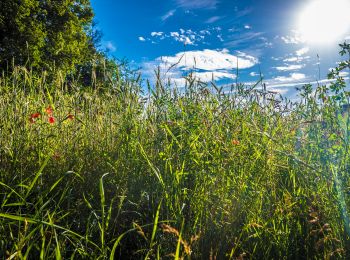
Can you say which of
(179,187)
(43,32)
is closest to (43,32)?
(43,32)

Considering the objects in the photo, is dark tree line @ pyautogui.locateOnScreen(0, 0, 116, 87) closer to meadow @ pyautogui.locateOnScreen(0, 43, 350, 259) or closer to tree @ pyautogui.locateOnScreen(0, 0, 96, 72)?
tree @ pyautogui.locateOnScreen(0, 0, 96, 72)

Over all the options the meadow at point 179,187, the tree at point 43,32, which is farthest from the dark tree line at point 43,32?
the meadow at point 179,187

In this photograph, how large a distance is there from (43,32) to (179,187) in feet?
54.1

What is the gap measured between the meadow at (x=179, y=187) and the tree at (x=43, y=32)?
37.5 feet

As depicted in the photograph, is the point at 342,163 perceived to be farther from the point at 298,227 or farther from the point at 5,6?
the point at 5,6

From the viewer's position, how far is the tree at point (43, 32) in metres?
15.1

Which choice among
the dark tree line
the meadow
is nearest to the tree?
the dark tree line

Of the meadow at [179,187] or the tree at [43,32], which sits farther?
the tree at [43,32]

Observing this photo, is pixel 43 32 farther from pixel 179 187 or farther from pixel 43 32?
pixel 179 187

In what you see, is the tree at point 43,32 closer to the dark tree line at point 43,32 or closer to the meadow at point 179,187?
the dark tree line at point 43,32

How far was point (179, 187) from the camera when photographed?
2102 mm

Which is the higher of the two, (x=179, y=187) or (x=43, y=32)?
(x=43, y=32)

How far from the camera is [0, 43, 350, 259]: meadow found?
6.28 feet

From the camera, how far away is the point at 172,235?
1938 mm
